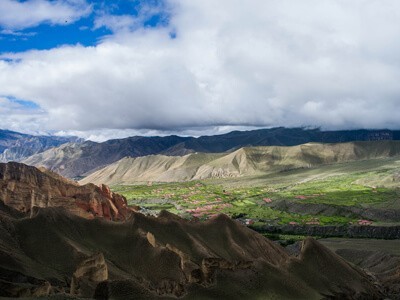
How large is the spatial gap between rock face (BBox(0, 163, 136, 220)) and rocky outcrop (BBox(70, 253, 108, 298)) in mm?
52582

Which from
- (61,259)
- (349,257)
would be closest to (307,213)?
(349,257)

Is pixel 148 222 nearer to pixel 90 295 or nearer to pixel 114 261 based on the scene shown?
pixel 114 261

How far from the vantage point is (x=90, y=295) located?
187 feet

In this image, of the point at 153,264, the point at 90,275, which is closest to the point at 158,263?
the point at 153,264

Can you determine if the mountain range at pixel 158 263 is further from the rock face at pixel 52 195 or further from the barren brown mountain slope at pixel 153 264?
the rock face at pixel 52 195

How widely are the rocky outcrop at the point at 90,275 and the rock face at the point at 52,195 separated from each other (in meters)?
52.6

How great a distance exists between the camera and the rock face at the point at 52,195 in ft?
397

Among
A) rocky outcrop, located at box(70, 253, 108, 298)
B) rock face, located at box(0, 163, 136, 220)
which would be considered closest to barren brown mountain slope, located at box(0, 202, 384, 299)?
rocky outcrop, located at box(70, 253, 108, 298)

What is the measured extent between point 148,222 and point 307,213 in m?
Answer: 110

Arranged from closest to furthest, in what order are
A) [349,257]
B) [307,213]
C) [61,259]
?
[61,259] → [349,257] → [307,213]

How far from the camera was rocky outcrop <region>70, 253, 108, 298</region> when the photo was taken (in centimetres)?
5874

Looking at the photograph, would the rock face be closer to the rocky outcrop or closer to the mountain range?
the mountain range

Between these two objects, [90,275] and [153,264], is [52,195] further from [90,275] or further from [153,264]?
[90,275]

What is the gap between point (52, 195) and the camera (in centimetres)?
12850
